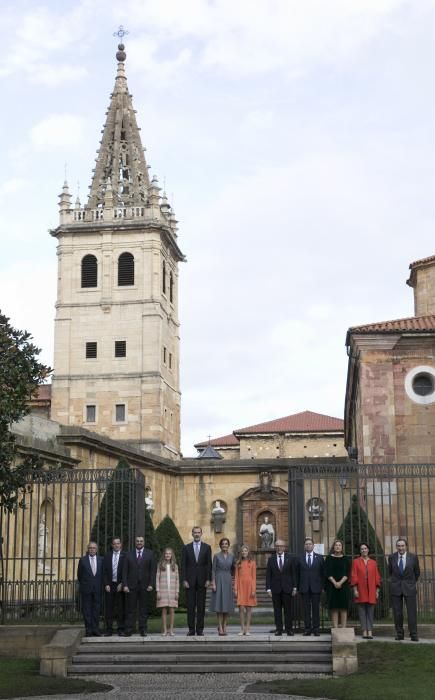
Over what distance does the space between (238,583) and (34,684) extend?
13.3ft

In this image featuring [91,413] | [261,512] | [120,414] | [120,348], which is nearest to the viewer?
[261,512]

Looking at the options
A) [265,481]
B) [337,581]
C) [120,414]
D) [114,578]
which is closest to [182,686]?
[114,578]

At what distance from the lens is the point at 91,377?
71188mm

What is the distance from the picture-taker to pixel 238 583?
17422 mm

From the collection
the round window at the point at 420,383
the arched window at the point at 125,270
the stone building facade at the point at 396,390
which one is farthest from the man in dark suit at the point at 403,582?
the arched window at the point at 125,270

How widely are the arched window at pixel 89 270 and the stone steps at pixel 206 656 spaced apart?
57916mm

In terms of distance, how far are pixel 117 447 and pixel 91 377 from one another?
32969mm

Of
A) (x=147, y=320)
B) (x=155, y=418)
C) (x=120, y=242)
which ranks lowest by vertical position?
(x=155, y=418)

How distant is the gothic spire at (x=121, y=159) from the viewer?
248ft

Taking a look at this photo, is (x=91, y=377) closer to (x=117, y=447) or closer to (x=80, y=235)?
(x=80, y=235)

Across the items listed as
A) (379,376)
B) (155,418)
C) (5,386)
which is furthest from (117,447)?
(155,418)

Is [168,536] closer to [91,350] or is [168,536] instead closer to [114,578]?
[114,578]

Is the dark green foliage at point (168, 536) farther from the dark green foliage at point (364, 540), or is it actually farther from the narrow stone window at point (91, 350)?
the narrow stone window at point (91, 350)

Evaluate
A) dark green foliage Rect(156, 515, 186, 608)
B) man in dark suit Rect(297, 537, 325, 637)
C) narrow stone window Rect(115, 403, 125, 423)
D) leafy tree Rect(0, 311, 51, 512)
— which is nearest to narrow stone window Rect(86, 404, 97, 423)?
narrow stone window Rect(115, 403, 125, 423)
